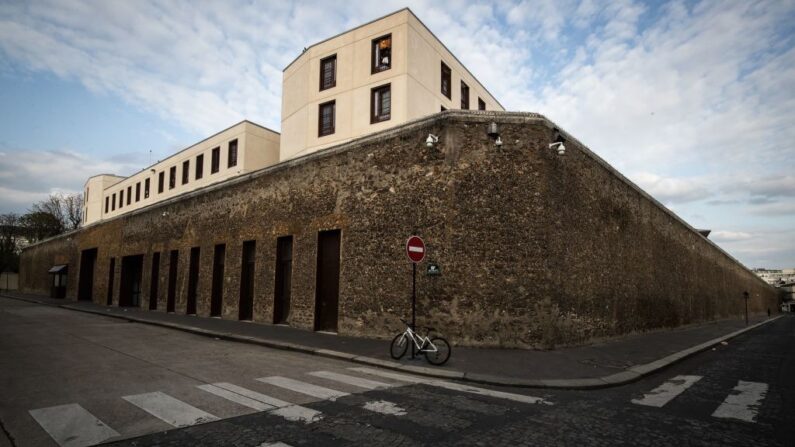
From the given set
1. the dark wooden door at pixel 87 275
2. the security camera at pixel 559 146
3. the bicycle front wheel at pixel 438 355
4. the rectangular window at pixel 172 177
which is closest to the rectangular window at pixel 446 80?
the security camera at pixel 559 146

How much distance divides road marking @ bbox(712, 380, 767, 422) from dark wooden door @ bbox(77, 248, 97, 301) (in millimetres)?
37577

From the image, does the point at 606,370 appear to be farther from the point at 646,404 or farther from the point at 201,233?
the point at 201,233

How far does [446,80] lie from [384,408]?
22440mm

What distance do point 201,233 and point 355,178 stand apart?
10.7 meters

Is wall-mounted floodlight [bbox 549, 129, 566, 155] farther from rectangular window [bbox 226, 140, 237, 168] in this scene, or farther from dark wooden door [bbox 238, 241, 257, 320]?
rectangular window [bbox 226, 140, 237, 168]

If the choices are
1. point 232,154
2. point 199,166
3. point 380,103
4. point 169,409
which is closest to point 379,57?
point 380,103

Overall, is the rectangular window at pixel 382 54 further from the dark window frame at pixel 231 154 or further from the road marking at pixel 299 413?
the road marking at pixel 299 413

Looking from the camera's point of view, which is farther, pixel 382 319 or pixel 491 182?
pixel 382 319

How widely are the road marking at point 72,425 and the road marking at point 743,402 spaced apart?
7617mm

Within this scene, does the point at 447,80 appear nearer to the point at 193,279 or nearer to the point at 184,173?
the point at 193,279

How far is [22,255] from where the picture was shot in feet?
161

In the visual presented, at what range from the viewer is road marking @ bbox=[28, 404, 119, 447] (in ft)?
14.6

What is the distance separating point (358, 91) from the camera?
23188 millimetres

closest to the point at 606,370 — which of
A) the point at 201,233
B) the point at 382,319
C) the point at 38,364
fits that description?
the point at 382,319
